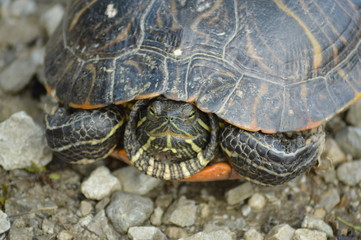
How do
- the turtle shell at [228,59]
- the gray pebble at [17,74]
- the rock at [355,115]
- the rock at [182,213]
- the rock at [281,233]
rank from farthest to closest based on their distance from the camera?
the gray pebble at [17,74]
the rock at [355,115]
the rock at [182,213]
the rock at [281,233]
the turtle shell at [228,59]

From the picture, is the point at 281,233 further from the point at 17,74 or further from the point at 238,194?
the point at 17,74

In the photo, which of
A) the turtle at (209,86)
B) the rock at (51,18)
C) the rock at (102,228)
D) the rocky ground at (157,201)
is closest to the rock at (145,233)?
the rocky ground at (157,201)

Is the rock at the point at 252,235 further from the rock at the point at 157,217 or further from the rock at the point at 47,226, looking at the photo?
the rock at the point at 47,226

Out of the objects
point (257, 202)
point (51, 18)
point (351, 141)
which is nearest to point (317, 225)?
point (257, 202)

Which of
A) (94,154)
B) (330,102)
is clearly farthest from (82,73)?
(330,102)

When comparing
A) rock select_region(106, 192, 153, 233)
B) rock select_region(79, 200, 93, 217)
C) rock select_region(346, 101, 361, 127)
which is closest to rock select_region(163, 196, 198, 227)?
rock select_region(106, 192, 153, 233)

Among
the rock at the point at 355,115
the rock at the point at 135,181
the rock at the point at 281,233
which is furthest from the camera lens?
the rock at the point at 355,115

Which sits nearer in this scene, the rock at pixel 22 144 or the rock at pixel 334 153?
the rock at pixel 22 144

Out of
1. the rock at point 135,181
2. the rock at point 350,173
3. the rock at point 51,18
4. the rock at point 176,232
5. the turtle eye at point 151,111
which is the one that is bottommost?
the rock at point 350,173
